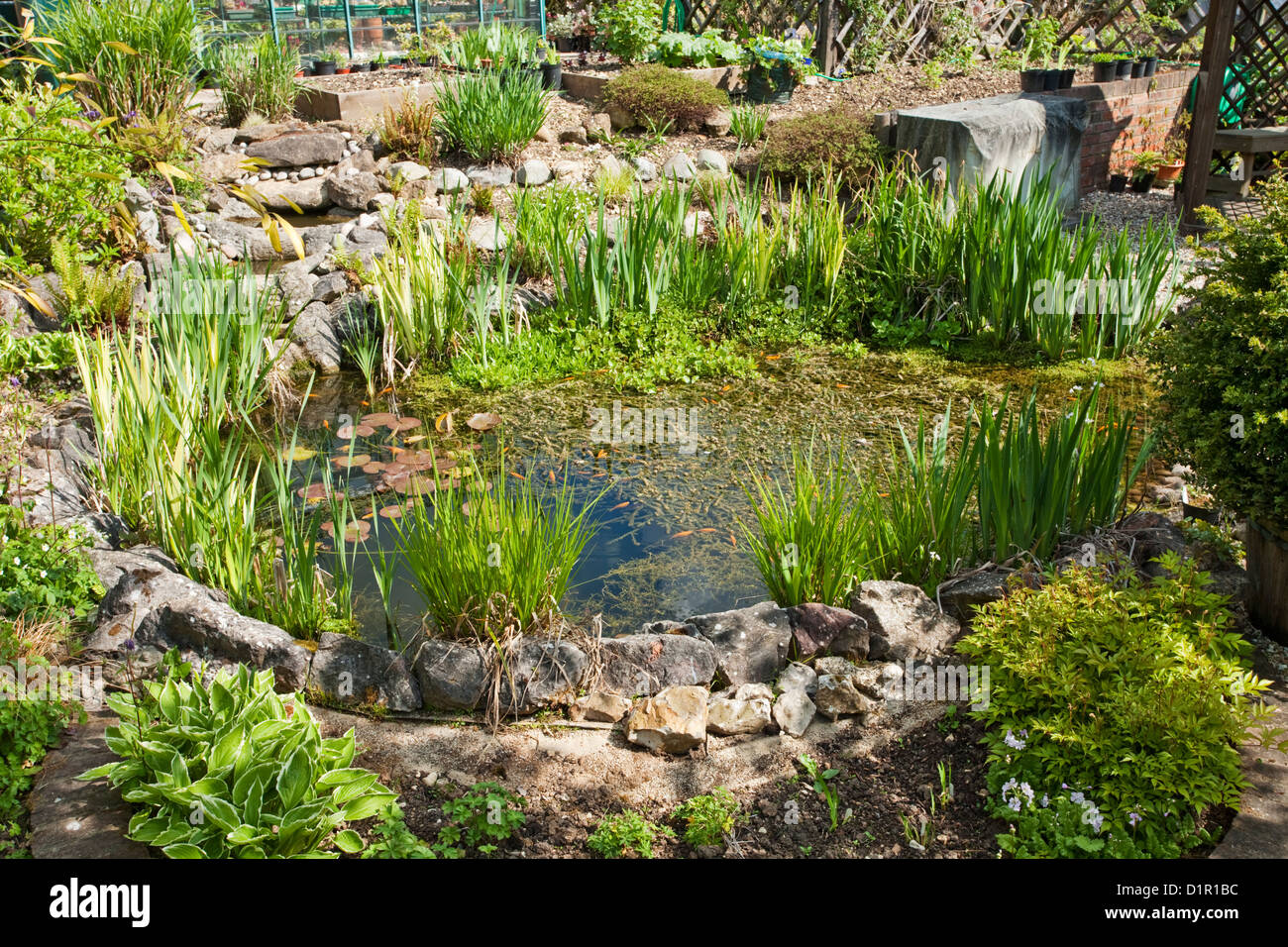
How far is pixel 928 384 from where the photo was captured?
5781 millimetres

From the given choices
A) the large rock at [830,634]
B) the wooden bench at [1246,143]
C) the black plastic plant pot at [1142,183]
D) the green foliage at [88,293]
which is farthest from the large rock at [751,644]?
the black plastic plant pot at [1142,183]

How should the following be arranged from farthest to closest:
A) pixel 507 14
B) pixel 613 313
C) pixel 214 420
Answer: pixel 507 14
pixel 613 313
pixel 214 420

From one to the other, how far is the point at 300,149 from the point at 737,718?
292 inches

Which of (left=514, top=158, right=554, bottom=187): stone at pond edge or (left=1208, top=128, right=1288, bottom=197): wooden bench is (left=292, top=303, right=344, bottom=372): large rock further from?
(left=1208, top=128, right=1288, bottom=197): wooden bench

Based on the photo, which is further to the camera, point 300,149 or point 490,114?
point 300,149

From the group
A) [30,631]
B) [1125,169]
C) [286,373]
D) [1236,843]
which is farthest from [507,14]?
[1236,843]

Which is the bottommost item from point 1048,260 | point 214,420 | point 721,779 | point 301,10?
point 721,779

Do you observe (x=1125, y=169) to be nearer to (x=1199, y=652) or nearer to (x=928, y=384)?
(x=928, y=384)

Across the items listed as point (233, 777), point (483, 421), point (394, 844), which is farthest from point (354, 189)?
point (394, 844)

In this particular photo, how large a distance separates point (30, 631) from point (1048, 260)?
508cm

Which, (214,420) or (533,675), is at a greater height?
(214,420)

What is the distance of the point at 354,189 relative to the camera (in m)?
8.27

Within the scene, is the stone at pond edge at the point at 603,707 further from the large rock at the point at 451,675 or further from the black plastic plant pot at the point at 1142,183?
the black plastic plant pot at the point at 1142,183

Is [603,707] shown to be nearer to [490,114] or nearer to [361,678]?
[361,678]
